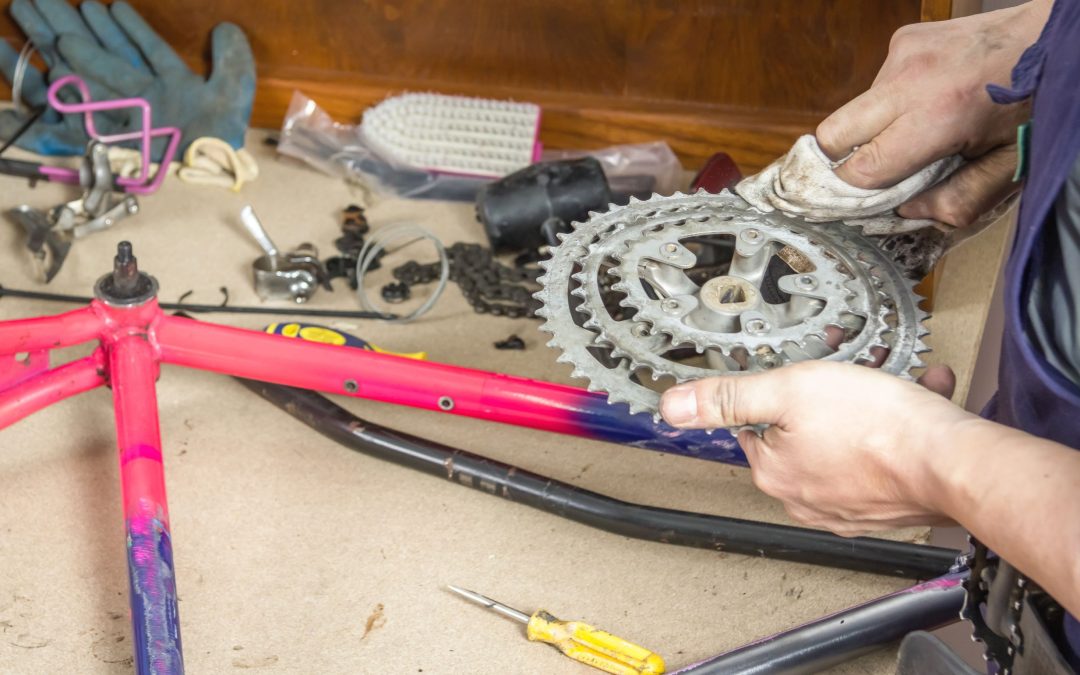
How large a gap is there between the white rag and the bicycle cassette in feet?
0.06

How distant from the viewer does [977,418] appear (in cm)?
73

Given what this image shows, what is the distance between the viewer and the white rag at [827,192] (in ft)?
3.17

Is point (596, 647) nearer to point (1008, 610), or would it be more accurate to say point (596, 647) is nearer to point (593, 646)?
point (593, 646)

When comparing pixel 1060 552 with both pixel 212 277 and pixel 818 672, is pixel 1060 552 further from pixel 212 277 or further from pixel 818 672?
pixel 212 277

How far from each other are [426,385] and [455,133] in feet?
2.45

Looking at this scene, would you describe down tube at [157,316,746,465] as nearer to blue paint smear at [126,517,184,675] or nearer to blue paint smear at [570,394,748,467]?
blue paint smear at [570,394,748,467]

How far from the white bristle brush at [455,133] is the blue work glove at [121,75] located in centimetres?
24

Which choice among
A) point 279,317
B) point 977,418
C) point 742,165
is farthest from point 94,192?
point 977,418

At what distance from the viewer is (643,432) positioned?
1.25 metres

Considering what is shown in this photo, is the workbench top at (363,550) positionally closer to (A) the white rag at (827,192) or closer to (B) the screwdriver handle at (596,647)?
(B) the screwdriver handle at (596,647)

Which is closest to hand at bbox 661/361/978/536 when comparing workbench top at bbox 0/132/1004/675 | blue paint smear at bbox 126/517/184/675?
workbench top at bbox 0/132/1004/675

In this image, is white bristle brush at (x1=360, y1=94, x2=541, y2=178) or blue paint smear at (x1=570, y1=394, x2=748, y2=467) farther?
white bristle brush at (x1=360, y1=94, x2=541, y2=178)

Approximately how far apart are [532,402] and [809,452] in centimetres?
48

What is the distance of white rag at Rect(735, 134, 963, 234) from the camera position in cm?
97
